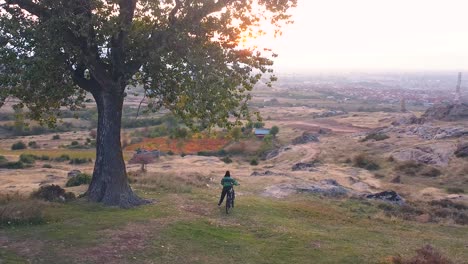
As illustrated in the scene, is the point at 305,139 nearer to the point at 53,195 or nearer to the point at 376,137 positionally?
the point at 376,137

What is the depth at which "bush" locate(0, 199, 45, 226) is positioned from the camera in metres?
15.3

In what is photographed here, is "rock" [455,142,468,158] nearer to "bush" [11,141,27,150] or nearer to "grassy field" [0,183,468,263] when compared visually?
"grassy field" [0,183,468,263]

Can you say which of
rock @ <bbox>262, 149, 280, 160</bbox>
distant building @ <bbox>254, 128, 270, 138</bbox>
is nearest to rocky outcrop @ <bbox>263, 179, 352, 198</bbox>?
rock @ <bbox>262, 149, 280, 160</bbox>

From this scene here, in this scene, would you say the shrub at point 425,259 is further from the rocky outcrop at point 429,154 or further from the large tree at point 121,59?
the rocky outcrop at point 429,154

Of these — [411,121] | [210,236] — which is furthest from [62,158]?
[411,121]

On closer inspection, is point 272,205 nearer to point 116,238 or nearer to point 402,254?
point 402,254

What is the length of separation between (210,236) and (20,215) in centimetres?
663

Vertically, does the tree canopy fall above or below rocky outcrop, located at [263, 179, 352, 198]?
above

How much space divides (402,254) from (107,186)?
484 inches

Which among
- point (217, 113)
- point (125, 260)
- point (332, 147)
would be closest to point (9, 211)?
point (125, 260)

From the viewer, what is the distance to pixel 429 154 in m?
53.4

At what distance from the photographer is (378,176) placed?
4659 centimetres

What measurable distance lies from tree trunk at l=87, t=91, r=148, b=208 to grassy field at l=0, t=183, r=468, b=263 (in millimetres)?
875

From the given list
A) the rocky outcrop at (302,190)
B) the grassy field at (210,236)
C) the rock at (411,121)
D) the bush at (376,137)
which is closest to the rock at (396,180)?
the rocky outcrop at (302,190)
